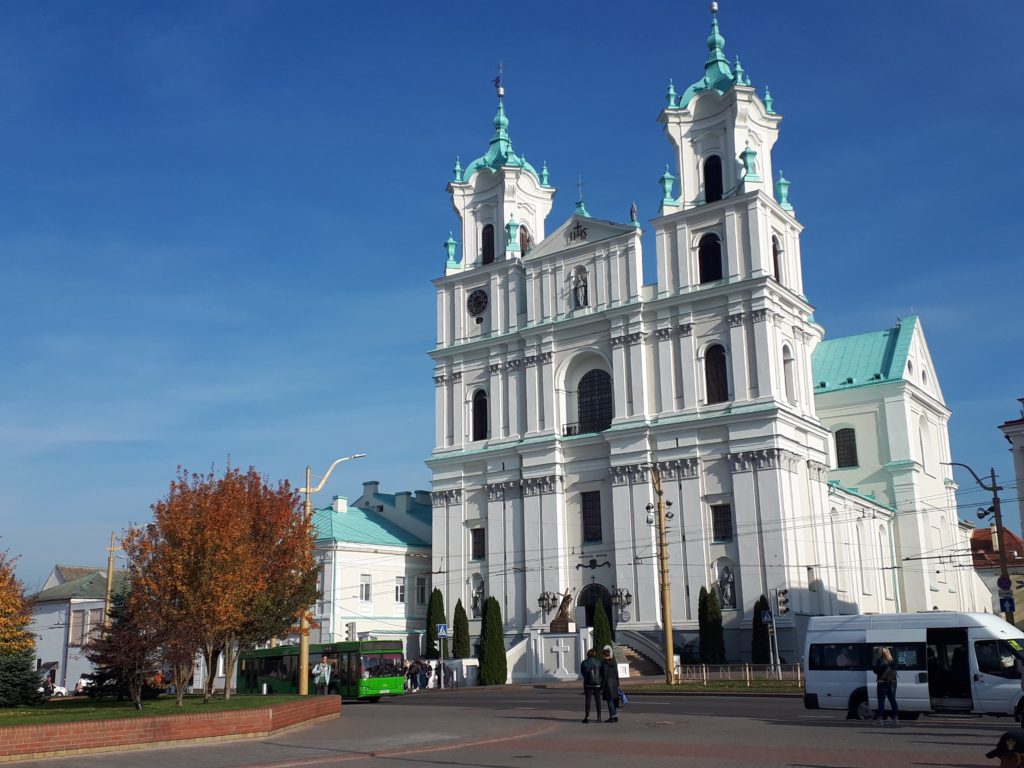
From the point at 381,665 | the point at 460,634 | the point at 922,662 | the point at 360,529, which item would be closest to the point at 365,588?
the point at 360,529

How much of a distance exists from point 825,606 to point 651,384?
14710 millimetres

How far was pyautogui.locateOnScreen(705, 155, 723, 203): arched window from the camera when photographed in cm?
6050

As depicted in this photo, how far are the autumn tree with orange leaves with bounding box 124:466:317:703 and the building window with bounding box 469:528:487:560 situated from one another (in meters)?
26.9

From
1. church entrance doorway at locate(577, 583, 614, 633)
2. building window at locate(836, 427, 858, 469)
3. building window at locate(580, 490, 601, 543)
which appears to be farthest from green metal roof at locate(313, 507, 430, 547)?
building window at locate(836, 427, 858, 469)

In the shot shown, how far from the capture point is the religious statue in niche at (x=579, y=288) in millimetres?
62438

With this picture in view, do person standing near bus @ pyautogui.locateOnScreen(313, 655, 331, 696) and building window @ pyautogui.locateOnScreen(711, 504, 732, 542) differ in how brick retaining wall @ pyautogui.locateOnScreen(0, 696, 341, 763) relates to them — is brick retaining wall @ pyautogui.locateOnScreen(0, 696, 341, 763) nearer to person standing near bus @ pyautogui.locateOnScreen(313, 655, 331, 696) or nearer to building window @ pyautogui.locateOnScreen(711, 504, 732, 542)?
person standing near bus @ pyautogui.locateOnScreen(313, 655, 331, 696)

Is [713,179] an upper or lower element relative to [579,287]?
upper

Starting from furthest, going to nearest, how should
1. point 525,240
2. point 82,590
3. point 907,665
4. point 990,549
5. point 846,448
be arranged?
point 990,549, point 82,590, point 846,448, point 525,240, point 907,665

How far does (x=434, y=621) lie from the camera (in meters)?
61.5

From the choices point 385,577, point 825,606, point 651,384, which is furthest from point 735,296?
point 385,577

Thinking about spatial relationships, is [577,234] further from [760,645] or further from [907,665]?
[907,665]

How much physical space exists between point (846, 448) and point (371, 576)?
32.2 m

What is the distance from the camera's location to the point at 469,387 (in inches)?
2601

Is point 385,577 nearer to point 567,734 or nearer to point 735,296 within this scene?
point 735,296
